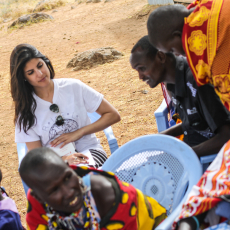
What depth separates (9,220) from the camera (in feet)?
5.50

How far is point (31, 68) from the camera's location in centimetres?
241

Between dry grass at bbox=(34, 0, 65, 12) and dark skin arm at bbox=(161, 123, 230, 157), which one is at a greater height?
dark skin arm at bbox=(161, 123, 230, 157)

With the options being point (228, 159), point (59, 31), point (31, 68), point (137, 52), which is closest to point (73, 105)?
point (31, 68)

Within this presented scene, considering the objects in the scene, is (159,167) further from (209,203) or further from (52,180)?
(52,180)

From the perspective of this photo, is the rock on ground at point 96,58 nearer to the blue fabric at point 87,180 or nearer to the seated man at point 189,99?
the seated man at point 189,99

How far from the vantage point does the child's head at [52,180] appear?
4.20ft

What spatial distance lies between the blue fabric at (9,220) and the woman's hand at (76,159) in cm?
64

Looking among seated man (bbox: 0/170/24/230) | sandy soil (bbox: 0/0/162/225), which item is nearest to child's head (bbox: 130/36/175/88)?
seated man (bbox: 0/170/24/230)

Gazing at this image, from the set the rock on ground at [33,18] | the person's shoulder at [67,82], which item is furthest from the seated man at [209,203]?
the rock on ground at [33,18]

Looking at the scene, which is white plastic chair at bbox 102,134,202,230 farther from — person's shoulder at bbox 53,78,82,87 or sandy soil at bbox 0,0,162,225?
sandy soil at bbox 0,0,162,225

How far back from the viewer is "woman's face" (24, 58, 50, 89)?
241 cm

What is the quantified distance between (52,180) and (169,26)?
1.09 m

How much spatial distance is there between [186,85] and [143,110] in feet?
9.29

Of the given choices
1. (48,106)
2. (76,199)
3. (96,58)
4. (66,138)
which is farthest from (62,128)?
(96,58)
